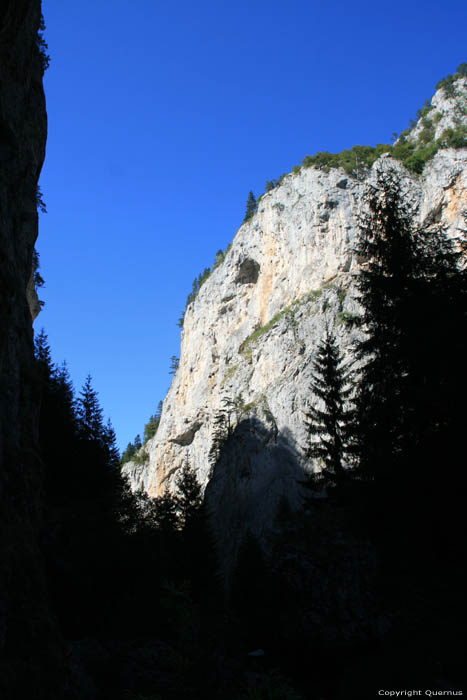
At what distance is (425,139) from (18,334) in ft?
250

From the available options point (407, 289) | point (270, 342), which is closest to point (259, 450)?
point (270, 342)

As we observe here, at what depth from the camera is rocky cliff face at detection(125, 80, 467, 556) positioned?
45969 mm

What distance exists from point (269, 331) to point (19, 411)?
50.5 m

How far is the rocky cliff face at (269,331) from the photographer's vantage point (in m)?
46.0

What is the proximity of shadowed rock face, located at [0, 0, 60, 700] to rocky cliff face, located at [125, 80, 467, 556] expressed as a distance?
3097 cm

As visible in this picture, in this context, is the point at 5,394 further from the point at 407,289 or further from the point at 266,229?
the point at 266,229

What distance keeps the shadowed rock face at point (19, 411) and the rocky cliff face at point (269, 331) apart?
102 ft

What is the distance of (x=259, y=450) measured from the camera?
46.9m

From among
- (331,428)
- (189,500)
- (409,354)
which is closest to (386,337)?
(409,354)

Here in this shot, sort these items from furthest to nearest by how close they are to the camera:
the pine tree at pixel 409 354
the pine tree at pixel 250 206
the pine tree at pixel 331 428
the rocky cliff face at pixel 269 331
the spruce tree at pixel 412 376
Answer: the pine tree at pixel 250 206 < the rocky cliff face at pixel 269 331 < the pine tree at pixel 331 428 < the pine tree at pixel 409 354 < the spruce tree at pixel 412 376

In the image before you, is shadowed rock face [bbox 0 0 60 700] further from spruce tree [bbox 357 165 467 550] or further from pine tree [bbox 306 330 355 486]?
pine tree [bbox 306 330 355 486]

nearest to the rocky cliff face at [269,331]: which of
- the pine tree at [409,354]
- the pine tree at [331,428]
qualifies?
the pine tree at [331,428]

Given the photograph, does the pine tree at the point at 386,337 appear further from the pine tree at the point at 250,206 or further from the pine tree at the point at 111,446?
the pine tree at the point at 250,206

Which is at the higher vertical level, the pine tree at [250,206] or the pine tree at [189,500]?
the pine tree at [250,206]
